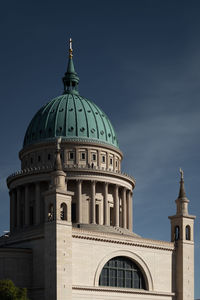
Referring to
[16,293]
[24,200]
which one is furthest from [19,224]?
[16,293]

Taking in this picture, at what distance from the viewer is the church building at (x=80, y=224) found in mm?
84438

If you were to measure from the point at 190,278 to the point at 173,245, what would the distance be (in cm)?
505

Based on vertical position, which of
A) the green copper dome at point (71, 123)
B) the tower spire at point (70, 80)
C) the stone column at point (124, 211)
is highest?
the tower spire at point (70, 80)

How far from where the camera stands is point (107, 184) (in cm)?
10544

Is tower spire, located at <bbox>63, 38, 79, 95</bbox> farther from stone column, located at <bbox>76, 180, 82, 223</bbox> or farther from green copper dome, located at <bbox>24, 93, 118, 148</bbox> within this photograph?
stone column, located at <bbox>76, 180, 82, 223</bbox>

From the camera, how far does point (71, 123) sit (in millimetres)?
109875

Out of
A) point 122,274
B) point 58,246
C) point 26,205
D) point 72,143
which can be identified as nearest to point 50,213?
point 58,246

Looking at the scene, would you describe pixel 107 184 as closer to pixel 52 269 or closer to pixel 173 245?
pixel 173 245

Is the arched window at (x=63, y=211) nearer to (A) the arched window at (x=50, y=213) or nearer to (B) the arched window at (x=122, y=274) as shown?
Answer: (A) the arched window at (x=50, y=213)

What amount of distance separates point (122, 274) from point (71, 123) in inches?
1096

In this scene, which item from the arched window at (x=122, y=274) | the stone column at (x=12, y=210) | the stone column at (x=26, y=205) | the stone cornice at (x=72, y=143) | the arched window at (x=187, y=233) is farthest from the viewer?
the stone cornice at (x=72, y=143)

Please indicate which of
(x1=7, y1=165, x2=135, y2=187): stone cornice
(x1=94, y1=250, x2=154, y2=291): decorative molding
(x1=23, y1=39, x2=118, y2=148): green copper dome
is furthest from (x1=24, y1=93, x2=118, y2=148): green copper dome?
(x1=94, y1=250, x2=154, y2=291): decorative molding

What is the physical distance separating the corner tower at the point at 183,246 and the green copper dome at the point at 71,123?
15870mm

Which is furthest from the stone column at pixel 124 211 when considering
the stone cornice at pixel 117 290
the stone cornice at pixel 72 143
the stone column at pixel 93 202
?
the stone cornice at pixel 117 290
